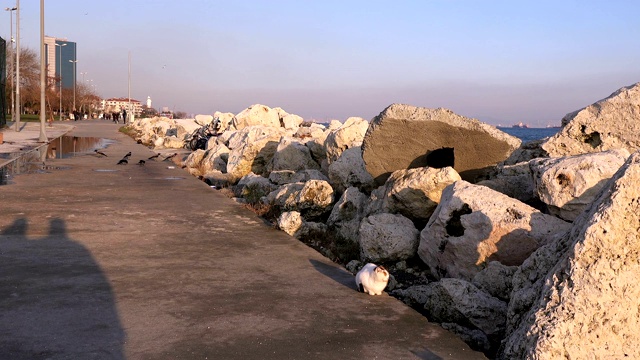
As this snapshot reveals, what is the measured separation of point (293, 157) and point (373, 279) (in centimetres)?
877

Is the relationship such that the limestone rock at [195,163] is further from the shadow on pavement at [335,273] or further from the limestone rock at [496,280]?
the limestone rock at [496,280]

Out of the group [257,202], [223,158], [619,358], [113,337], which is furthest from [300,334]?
[223,158]

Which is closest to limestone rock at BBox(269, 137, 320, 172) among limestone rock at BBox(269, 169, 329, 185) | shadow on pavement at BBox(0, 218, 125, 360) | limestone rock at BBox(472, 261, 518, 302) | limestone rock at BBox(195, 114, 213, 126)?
limestone rock at BBox(269, 169, 329, 185)

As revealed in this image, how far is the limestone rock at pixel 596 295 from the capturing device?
3.59 meters

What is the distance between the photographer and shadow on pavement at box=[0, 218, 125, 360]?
13.3 ft

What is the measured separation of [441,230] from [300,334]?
2.50 metres

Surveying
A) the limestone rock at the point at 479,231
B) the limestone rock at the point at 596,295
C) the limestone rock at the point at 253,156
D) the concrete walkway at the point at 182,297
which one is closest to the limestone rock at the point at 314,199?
the concrete walkway at the point at 182,297

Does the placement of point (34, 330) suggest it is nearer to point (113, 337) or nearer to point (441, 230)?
point (113, 337)

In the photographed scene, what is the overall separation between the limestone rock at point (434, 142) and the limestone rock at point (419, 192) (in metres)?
0.78

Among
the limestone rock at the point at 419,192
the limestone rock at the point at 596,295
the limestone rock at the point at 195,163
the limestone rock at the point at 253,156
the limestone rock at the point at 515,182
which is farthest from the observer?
the limestone rock at the point at 195,163

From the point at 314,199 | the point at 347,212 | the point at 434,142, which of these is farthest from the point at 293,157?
the point at 434,142

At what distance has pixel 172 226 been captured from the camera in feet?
27.6

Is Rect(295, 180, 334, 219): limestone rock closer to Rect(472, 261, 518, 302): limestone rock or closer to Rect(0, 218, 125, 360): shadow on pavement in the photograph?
Rect(0, 218, 125, 360): shadow on pavement

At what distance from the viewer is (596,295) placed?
3643 millimetres
